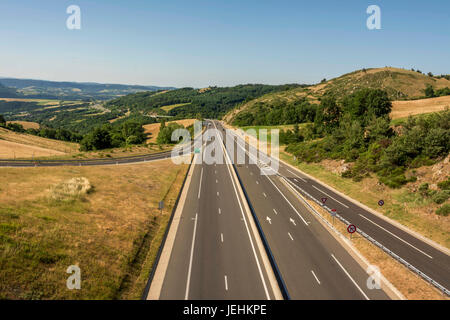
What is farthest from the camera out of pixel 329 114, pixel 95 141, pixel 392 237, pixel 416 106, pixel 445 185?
pixel 95 141

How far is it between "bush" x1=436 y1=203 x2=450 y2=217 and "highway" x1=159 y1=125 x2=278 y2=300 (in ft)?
83.2

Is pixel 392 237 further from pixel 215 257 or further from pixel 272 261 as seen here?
pixel 215 257

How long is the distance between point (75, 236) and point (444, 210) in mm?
44503

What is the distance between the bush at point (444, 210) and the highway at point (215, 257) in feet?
83.2

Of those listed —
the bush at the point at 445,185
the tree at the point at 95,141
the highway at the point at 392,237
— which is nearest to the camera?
the highway at the point at 392,237

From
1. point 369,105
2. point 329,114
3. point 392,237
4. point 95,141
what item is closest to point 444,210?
point 392,237

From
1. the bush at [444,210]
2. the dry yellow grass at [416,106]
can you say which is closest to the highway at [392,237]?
the bush at [444,210]

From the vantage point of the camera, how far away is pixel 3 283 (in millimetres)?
16984

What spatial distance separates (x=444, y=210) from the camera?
32.0 metres

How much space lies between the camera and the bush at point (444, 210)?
31.9 m

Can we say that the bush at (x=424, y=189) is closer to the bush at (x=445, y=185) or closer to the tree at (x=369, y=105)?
the bush at (x=445, y=185)

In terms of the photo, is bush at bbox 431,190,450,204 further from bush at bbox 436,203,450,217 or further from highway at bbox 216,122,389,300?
highway at bbox 216,122,389,300

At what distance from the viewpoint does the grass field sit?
18500 millimetres
